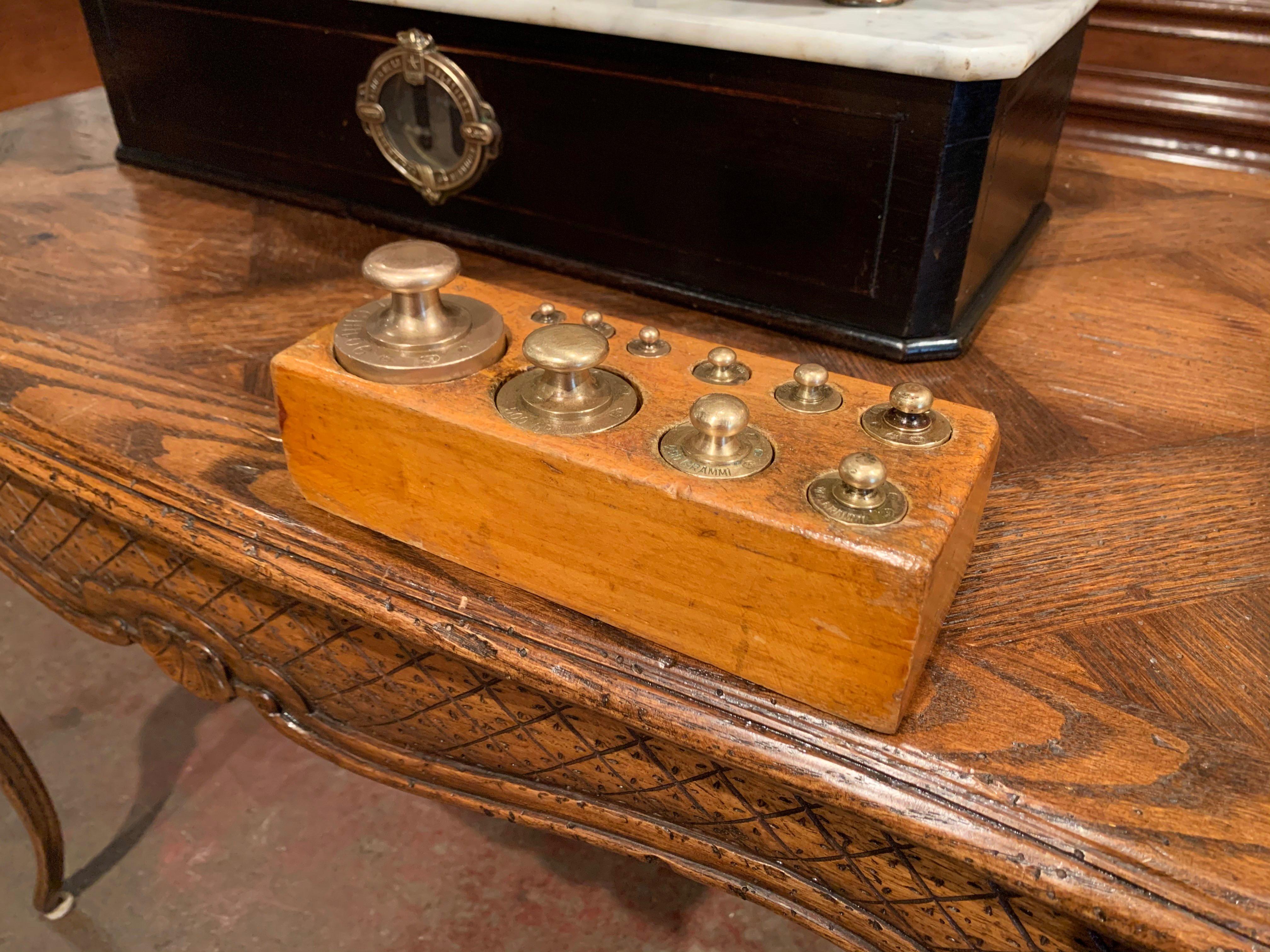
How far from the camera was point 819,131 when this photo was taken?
690mm

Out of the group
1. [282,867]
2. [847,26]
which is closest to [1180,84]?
[847,26]

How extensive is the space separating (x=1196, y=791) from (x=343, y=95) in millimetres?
852

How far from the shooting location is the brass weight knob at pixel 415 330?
51 centimetres

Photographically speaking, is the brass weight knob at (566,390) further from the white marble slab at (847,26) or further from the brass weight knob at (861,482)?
the white marble slab at (847,26)

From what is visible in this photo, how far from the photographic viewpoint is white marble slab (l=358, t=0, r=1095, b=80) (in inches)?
24.3

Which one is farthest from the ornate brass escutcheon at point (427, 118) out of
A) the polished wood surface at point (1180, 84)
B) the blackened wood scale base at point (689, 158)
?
the polished wood surface at point (1180, 84)

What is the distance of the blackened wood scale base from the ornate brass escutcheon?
1cm

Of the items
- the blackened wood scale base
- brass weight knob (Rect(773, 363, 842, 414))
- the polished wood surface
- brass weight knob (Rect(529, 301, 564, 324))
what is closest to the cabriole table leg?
the blackened wood scale base

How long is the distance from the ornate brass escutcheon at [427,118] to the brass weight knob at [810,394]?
0.45 meters

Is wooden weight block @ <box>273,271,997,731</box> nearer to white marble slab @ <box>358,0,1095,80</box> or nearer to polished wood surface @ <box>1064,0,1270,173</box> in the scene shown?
white marble slab @ <box>358,0,1095,80</box>

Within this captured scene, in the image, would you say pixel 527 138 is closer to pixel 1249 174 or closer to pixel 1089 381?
pixel 1089 381

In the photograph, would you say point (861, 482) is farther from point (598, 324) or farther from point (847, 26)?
point (847, 26)

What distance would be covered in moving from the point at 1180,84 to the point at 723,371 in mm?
973

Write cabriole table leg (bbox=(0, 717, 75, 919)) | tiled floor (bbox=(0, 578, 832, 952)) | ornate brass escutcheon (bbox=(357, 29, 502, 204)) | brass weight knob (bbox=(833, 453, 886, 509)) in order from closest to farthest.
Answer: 1. brass weight knob (bbox=(833, 453, 886, 509))
2. ornate brass escutcheon (bbox=(357, 29, 502, 204))
3. cabriole table leg (bbox=(0, 717, 75, 919))
4. tiled floor (bbox=(0, 578, 832, 952))
